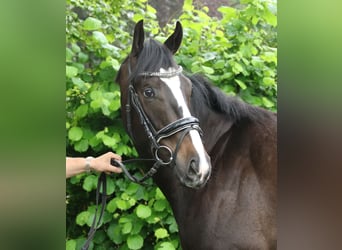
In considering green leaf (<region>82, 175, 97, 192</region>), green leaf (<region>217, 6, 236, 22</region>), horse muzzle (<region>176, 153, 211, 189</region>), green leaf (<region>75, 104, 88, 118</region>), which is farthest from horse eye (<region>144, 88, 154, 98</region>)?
green leaf (<region>217, 6, 236, 22</region>)

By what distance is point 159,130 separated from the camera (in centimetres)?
172

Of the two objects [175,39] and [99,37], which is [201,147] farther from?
[99,37]

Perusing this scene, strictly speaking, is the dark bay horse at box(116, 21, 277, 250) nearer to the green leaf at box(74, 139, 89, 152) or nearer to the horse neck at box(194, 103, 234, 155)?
the horse neck at box(194, 103, 234, 155)

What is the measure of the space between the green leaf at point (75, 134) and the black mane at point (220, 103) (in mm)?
623

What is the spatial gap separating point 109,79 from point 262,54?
2.83 ft

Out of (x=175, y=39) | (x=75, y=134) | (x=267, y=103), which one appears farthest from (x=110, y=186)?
(x=267, y=103)

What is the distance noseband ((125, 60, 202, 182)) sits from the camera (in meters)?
1.65

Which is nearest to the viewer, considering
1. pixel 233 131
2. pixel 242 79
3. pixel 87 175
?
pixel 233 131

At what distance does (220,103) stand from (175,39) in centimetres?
35
